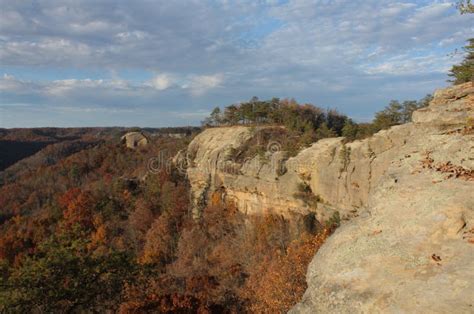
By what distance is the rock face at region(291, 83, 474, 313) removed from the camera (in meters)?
5.49

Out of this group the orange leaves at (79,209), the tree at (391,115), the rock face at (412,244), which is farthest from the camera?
the orange leaves at (79,209)

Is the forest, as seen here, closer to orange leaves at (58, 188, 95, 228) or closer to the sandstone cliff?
orange leaves at (58, 188, 95, 228)

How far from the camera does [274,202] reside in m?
34.8

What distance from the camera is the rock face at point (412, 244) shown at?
549 centimetres

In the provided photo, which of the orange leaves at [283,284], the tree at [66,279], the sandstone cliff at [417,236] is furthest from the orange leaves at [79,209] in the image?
the sandstone cliff at [417,236]

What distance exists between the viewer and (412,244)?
6406mm

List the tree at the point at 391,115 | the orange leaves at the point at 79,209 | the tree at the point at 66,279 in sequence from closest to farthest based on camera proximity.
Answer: the tree at the point at 66,279 < the tree at the point at 391,115 < the orange leaves at the point at 79,209

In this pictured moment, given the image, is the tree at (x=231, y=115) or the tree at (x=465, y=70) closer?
the tree at (x=465, y=70)

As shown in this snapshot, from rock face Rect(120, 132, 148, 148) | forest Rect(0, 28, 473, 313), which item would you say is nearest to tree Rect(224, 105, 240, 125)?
forest Rect(0, 28, 473, 313)

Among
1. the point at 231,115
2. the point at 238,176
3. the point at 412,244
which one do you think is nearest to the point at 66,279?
the point at 412,244

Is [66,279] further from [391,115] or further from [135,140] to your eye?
[135,140]

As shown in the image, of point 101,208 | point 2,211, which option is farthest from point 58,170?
point 101,208

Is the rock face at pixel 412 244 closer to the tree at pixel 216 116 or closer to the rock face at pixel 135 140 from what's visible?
the tree at pixel 216 116

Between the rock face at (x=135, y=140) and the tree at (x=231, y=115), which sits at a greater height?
the tree at (x=231, y=115)
